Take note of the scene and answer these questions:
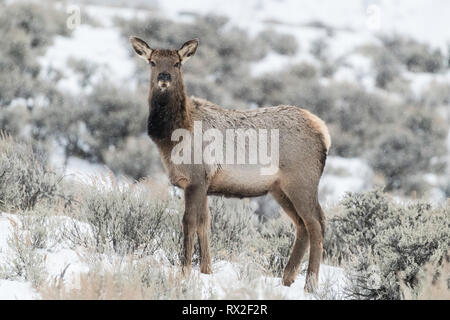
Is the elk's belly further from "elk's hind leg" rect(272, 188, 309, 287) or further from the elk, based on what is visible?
"elk's hind leg" rect(272, 188, 309, 287)

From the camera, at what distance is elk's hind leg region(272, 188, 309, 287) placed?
5562 mm

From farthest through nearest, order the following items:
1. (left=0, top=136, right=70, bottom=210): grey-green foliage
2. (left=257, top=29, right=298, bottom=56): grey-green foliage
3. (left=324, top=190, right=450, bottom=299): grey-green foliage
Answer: (left=257, top=29, right=298, bottom=56): grey-green foliage
(left=0, top=136, right=70, bottom=210): grey-green foliage
(left=324, top=190, right=450, bottom=299): grey-green foliage

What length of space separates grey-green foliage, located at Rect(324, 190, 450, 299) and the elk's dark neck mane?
2112 millimetres

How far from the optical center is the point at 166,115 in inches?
219

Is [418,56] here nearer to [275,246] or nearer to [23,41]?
[23,41]

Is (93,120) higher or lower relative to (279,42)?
lower

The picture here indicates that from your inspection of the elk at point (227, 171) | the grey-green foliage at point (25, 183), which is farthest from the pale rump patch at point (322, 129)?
the grey-green foliage at point (25, 183)

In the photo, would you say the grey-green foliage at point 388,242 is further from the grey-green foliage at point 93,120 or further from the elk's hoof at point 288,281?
the grey-green foliage at point 93,120

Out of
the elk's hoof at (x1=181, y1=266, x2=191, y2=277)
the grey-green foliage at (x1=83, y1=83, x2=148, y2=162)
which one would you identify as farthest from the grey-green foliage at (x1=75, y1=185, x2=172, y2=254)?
the grey-green foliage at (x1=83, y1=83, x2=148, y2=162)

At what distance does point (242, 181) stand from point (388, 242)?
1.50m

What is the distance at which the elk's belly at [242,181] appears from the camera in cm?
557

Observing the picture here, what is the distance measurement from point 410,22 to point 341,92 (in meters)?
8.82

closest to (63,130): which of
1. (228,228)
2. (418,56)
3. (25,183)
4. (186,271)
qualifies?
(25,183)

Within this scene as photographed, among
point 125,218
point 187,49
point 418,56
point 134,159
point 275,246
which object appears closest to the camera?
point 187,49
